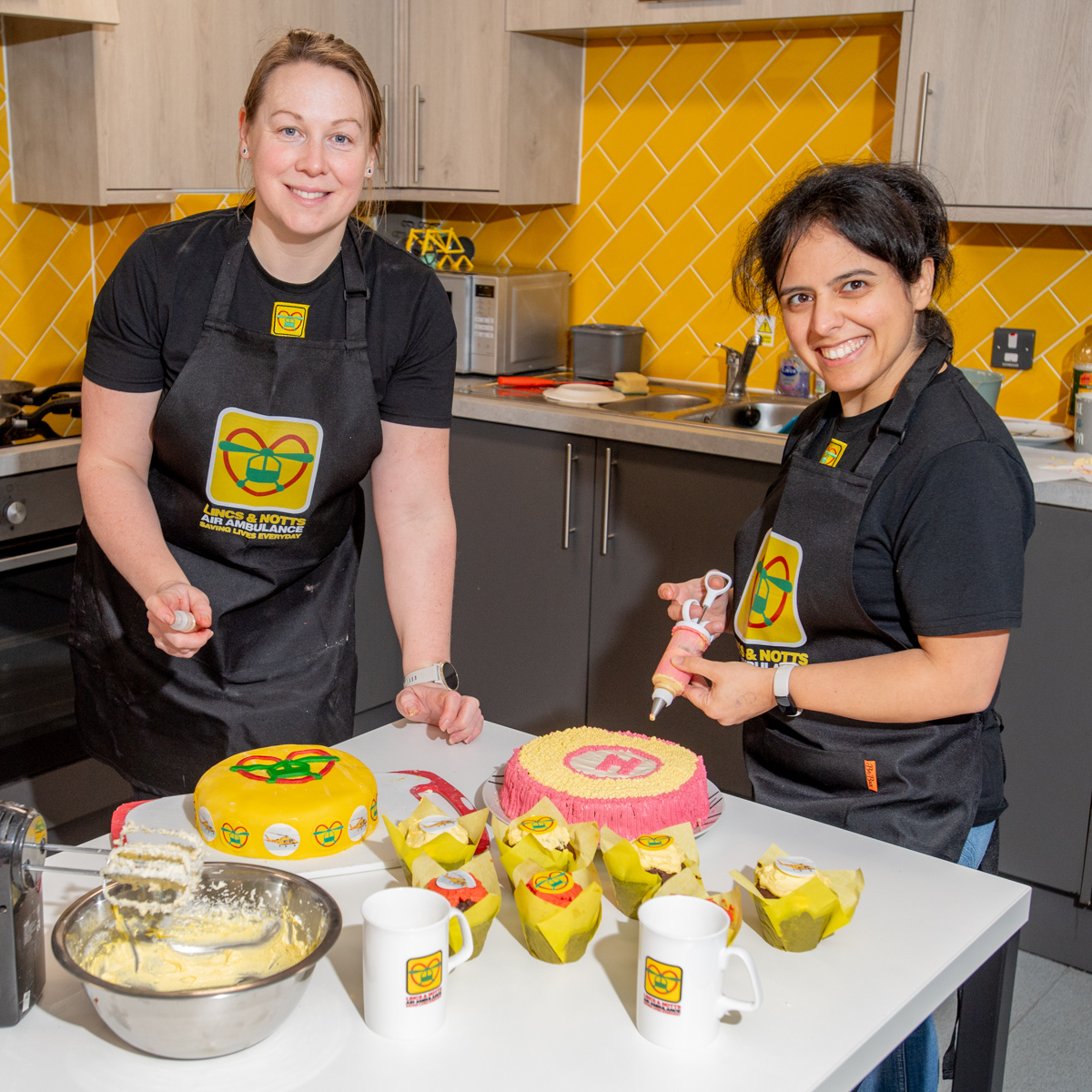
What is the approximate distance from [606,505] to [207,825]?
1771 mm

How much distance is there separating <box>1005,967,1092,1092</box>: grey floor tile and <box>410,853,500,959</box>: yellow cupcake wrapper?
4.49 feet

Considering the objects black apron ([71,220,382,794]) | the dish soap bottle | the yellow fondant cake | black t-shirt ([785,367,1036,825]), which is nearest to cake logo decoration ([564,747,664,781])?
the yellow fondant cake

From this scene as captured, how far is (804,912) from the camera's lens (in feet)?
→ 3.35

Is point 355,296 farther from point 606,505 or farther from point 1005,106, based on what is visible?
point 1005,106

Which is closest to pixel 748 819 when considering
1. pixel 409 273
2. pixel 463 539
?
pixel 409 273

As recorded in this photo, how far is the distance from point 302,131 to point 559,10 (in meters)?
1.77

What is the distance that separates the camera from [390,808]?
1266 mm

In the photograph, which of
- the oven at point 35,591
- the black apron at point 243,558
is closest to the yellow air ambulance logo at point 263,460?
the black apron at point 243,558

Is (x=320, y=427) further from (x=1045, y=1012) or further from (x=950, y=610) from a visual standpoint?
(x=1045, y=1012)

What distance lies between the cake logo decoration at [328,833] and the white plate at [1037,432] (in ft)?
6.46

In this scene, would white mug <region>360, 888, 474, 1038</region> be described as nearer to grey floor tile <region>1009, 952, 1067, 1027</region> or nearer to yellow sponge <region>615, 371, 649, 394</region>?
grey floor tile <region>1009, 952, 1067, 1027</region>

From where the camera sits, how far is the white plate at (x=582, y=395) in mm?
3006

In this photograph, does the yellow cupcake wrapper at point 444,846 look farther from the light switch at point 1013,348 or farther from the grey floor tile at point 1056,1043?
the light switch at point 1013,348

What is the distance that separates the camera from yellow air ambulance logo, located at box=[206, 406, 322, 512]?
1.62 m
